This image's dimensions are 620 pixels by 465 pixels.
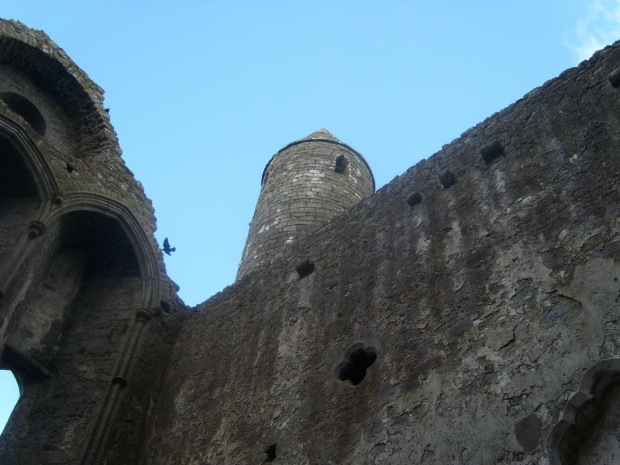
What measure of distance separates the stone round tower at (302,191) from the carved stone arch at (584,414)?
5.90 meters

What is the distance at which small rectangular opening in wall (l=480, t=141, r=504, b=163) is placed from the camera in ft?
18.1

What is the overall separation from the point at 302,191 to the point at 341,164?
1485 millimetres

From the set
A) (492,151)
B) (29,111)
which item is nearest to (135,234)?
(29,111)

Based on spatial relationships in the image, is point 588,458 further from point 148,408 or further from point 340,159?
point 340,159

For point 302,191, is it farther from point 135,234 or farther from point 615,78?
A: point 615,78

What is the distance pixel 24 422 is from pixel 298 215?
5.11m

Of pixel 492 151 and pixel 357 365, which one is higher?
pixel 492 151

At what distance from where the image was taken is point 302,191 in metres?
10.8

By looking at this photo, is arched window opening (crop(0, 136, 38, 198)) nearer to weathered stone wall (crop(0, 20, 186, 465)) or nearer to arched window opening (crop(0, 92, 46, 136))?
weathered stone wall (crop(0, 20, 186, 465))

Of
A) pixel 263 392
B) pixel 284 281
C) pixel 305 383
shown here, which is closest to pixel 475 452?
pixel 305 383

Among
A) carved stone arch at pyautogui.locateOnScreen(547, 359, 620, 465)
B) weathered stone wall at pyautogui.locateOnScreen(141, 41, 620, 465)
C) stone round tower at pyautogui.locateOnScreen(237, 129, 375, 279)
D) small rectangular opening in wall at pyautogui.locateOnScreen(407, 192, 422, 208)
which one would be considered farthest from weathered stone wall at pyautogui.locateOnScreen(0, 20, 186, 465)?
carved stone arch at pyautogui.locateOnScreen(547, 359, 620, 465)

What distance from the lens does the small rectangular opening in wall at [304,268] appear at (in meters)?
6.47

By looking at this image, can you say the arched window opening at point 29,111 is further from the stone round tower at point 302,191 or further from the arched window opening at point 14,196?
the stone round tower at point 302,191

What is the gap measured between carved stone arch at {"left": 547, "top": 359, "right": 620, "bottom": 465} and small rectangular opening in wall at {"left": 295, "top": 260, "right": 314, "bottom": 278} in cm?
338
